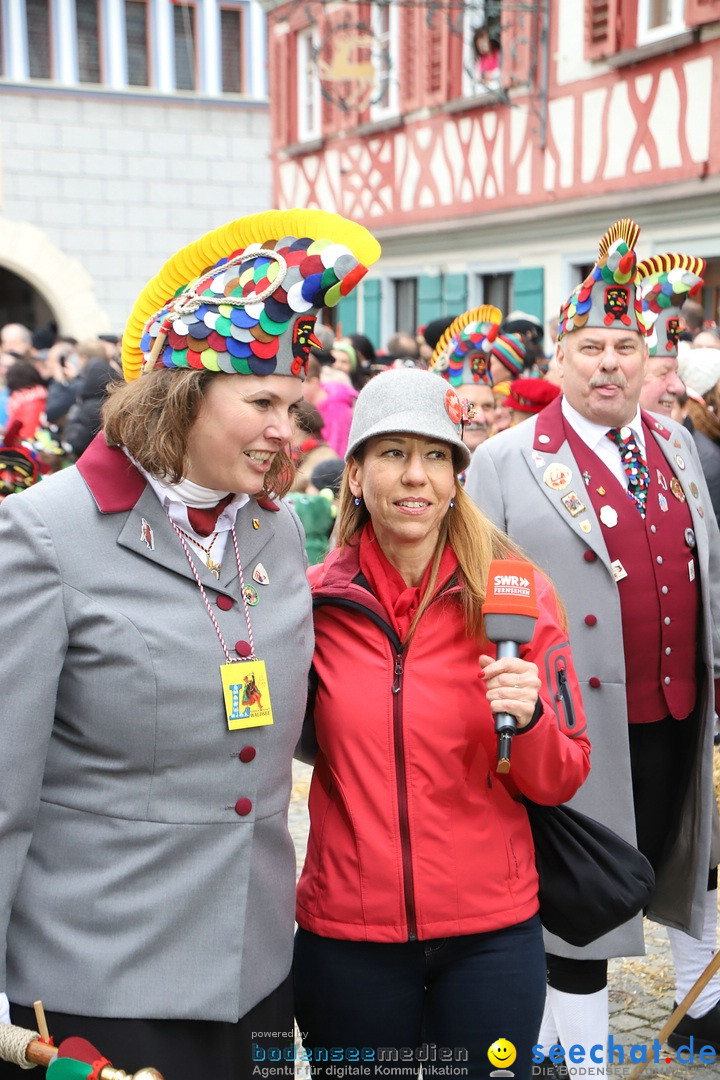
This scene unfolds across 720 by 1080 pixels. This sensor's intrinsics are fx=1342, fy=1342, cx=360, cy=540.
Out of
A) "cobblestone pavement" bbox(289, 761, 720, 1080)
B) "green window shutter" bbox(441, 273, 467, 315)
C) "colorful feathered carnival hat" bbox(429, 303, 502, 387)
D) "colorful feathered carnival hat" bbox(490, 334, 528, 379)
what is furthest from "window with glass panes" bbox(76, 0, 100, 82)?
"cobblestone pavement" bbox(289, 761, 720, 1080)

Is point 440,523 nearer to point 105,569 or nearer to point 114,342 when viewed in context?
point 105,569

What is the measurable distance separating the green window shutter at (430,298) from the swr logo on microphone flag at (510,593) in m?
13.9

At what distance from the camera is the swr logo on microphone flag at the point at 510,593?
2.53 metres

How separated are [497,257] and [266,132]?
33.8ft

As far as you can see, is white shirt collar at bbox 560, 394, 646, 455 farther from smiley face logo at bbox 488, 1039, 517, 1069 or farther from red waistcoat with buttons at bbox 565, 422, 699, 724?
smiley face logo at bbox 488, 1039, 517, 1069

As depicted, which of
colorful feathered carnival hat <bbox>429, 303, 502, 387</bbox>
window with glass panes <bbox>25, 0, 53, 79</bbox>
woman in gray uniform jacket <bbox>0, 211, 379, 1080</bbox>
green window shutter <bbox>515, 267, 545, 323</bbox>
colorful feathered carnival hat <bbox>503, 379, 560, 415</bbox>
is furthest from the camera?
window with glass panes <bbox>25, 0, 53, 79</bbox>

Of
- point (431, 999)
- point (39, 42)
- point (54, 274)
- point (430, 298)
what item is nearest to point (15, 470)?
point (431, 999)

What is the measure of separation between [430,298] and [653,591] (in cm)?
1303

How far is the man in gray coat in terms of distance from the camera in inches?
150

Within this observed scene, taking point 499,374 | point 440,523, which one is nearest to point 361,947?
point 440,523

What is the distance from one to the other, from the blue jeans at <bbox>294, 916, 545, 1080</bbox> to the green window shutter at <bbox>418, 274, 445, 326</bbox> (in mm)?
13931

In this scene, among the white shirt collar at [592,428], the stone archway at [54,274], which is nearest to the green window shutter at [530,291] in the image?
the white shirt collar at [592,428]

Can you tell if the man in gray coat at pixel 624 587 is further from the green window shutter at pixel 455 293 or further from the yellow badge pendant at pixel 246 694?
the green window shutter at pixel 455 293

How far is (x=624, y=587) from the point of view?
3871 millimetres
